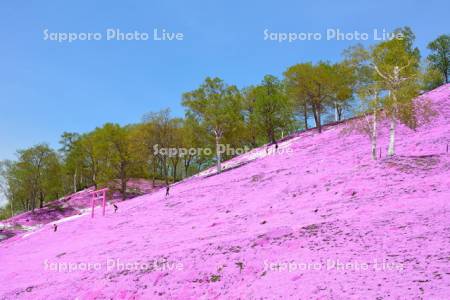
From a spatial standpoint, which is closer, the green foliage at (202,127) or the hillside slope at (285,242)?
the hillside slope at (285,242)

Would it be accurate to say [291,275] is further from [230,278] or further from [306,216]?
[306,216]

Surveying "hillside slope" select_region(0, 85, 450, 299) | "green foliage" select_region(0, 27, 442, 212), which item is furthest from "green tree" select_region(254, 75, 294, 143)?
"hillside slope" select_region(0, 85, 450, 299)

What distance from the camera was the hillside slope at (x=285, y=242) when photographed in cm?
1380

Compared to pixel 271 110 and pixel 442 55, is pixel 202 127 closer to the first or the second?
pixel 271 110

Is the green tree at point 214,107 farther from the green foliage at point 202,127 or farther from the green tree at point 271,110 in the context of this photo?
the green tree at point 271,110

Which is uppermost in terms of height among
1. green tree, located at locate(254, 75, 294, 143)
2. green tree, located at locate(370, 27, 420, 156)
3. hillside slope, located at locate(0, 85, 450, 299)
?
green tree, located at locate(254, 75, 294, 143)

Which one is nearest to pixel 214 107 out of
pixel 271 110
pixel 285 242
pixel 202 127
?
pixel 202 127

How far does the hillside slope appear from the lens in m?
13.8

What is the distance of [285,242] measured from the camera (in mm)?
18203

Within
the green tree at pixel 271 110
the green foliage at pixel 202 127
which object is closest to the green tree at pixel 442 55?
the green foliage at pixel 202 127

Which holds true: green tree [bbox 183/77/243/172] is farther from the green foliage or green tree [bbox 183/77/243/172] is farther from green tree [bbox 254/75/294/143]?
green tree [bbox 254/75/294/143]

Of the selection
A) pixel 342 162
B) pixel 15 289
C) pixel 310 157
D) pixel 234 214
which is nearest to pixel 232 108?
pixel 310 157

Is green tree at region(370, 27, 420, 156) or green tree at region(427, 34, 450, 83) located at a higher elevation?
green tree at region(427, 34, 450, 83)

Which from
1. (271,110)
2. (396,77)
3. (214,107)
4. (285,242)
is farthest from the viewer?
(271,110)
